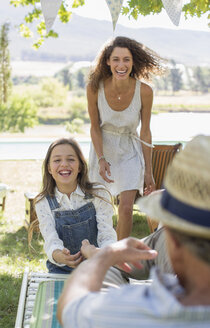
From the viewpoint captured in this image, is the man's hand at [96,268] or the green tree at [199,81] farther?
the green tree at [199,81]

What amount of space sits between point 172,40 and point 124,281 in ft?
223

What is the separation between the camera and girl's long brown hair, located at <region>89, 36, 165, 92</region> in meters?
3.97

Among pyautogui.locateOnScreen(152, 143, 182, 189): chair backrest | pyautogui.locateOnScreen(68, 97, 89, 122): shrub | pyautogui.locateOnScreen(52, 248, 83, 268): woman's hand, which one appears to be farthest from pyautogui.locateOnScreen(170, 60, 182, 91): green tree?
pyautogui.locateOnScreen(52, 248, 83, 268): woman's hand

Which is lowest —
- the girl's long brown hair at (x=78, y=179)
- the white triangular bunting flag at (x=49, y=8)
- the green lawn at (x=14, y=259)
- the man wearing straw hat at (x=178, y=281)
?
the green lawn at (x=14, y=259)

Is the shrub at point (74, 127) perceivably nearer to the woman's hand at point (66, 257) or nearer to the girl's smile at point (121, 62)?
the girl's smile at point (121, 62)

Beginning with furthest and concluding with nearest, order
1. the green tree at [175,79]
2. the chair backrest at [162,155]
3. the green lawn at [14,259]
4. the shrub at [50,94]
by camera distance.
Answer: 1. the green tree at [175,79]
2. the shrub at [50,94]
3. the chair backrest at [162,155]
4. the green lawn at [14,259]

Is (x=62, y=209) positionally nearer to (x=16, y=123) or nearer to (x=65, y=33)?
(x=16, y=123)

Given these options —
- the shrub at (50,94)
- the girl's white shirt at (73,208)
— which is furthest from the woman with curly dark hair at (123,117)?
the shrub at (50,94)

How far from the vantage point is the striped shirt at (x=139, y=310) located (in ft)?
3.46

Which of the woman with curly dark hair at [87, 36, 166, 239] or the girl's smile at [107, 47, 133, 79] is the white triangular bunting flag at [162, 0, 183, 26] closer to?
the woman with curly dark hair at [87, 36, 166, 239]

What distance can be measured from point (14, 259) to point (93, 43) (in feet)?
216

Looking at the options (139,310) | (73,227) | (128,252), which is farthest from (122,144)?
(139,310)

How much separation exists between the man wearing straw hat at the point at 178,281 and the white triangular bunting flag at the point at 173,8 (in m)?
3.05

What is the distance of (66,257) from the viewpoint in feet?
8.07
